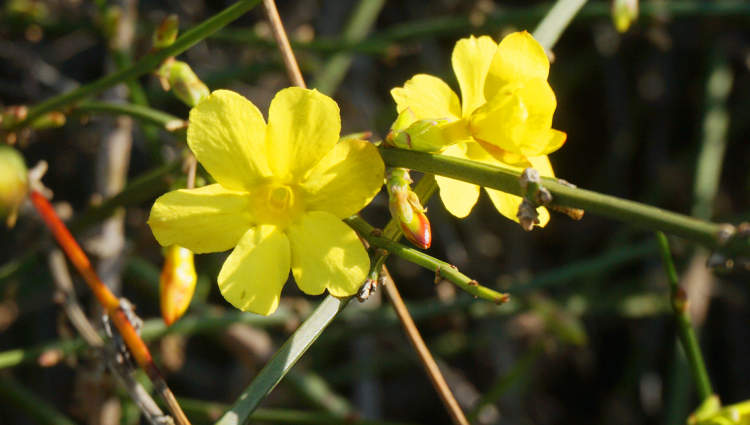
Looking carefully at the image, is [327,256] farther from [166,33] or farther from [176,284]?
[166,33]

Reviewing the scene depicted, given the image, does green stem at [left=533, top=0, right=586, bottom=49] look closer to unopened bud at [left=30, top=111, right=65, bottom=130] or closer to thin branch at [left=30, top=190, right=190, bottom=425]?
thin branch at [left=30, top=190, right=190, bottom=425]

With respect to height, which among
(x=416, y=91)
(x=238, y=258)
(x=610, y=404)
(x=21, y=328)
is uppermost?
(x=416, y=91)

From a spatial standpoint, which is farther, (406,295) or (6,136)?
(406,295)

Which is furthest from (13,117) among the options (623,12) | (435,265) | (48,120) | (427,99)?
(623,12)

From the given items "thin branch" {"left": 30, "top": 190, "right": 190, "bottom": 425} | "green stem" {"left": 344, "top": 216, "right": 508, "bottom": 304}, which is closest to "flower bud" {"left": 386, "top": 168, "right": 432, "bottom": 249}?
"green stem" {"left": 344, "top": 216, "right": 508, "bottom": 304}

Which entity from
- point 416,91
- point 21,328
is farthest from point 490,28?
point 21,328

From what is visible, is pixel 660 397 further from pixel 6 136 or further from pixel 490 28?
pixel 6 136
